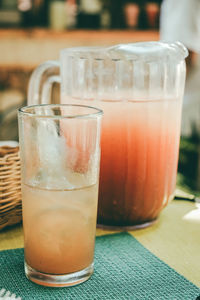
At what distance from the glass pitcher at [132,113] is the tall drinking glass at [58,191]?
0.40 ft

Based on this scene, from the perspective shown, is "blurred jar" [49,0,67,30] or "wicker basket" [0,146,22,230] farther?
"blurred jar" [49,0,67,30]

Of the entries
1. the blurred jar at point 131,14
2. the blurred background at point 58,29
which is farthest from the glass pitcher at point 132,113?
the blurred jar at point 131,14

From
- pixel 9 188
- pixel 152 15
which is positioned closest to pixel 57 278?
pixel 9 188

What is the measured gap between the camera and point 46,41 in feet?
9.02

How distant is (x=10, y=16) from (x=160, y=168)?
2.33 metres

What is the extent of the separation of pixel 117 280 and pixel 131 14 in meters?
2.56

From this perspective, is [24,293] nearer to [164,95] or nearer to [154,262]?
[154,262]

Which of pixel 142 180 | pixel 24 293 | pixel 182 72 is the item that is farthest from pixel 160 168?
pixel 24 293

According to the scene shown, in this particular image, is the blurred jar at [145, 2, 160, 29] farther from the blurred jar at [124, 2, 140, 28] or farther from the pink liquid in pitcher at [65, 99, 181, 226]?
the pink liquid in pitcher at [65, 99, 181, 226]

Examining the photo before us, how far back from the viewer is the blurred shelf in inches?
106

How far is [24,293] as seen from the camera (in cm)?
44

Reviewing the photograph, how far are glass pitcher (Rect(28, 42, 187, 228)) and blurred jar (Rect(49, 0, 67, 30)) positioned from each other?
219 centimetres

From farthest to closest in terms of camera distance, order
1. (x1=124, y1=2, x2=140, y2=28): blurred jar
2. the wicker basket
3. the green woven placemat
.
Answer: (x1=124, y1=2, x2=140, y2=28): blurred jar → the wicker basket → the green woven placemat

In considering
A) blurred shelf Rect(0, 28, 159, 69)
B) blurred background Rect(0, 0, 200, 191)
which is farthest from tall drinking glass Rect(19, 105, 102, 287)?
blurred shelf Rect(0, 28, 159, 69)
